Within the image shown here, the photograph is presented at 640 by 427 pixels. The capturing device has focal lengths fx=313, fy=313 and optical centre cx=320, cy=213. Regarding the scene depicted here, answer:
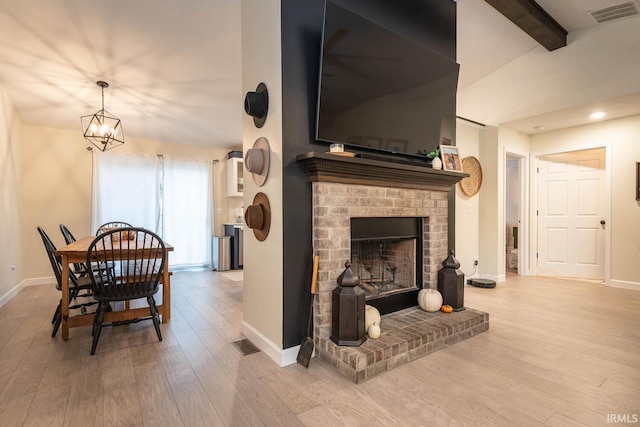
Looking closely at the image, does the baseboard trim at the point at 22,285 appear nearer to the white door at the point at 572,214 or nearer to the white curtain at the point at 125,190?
the white curtain at the point at 125,190

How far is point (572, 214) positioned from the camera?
4852 mm

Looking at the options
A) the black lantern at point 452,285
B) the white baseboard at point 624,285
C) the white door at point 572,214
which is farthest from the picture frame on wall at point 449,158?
the white baseboard at point 624,285

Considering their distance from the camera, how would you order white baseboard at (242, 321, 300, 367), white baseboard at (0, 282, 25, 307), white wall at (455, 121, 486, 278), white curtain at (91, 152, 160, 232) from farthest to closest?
white curtain at (91, 152, 160, 232), white wall at (455, 121, 486, 278), white baseboard at (0, 282, 25, 307), white baseboard at (242, 321, 300, 367)

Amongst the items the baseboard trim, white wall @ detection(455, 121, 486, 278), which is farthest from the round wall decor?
the baseboard trim

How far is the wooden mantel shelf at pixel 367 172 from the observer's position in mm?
2001

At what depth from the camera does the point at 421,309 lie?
2750mm

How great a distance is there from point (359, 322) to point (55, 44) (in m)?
3.34

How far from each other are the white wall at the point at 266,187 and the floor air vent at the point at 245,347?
0.13 ft

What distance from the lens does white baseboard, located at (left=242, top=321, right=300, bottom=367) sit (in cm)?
204

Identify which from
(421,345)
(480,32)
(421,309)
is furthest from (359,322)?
(480,32)

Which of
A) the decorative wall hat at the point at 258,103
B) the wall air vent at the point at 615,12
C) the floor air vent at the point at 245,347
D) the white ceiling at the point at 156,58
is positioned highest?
the wall air vent at the point at 615,12

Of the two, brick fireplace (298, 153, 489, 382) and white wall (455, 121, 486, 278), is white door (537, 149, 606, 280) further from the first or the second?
brick fireplace (298, 153, 489, 382)

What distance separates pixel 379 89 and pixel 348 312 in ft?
5.44

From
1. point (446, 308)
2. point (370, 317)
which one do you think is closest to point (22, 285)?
point (370, 317)
